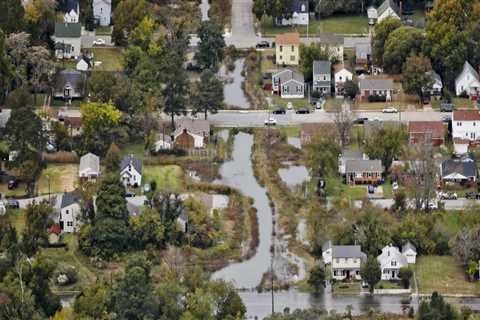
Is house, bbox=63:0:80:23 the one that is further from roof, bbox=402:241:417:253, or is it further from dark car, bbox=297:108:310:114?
roof, bbox=402:241:417:253

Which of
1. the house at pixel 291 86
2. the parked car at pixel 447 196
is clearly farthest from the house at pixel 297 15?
the parked car at pixel 447 196

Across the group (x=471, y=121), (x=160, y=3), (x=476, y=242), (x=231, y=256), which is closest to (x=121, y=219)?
(x=231, y=256)

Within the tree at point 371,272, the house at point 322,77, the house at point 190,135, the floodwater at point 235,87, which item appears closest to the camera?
the tree at point 371,272

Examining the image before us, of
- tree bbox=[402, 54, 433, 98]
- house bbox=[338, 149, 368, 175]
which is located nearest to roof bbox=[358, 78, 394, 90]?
tree bbox=[402, 54, 433, 98]

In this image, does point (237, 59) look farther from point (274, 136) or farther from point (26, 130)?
point (26, 130)

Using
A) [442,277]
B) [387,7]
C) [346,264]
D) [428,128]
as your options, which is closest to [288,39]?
[387,7]

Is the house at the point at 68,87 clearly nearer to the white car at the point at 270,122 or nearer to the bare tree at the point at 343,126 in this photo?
the white car at the point at 270,122

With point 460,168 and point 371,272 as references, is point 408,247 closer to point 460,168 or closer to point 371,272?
point 371,272
